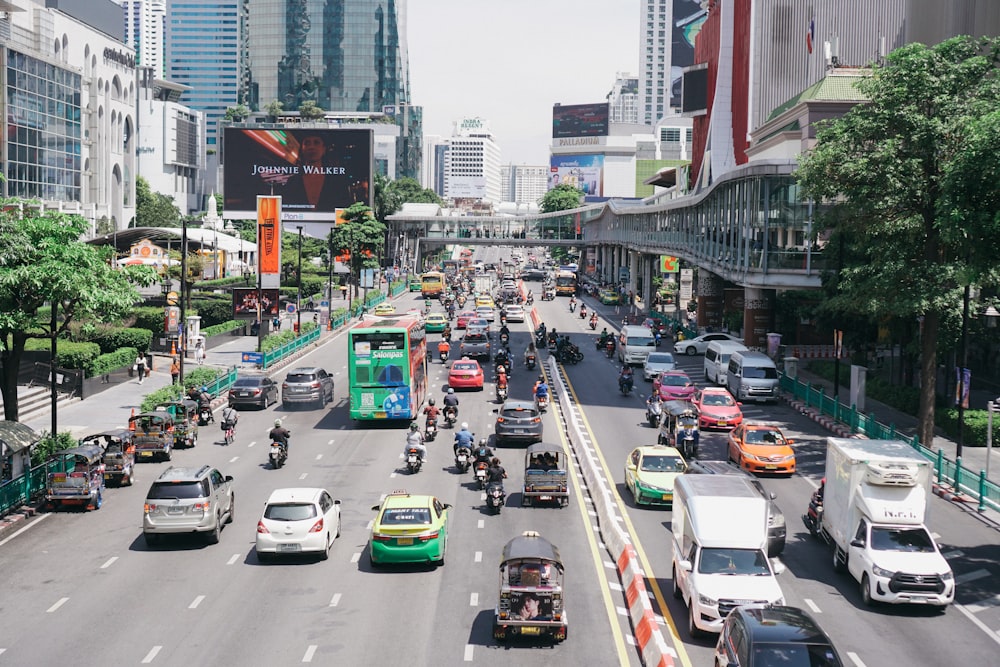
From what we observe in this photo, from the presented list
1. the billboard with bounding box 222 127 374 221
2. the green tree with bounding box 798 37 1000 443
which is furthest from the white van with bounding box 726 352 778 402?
the billboard with bounding box 222 127 374 221

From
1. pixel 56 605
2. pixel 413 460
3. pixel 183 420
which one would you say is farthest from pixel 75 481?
pixel 183 420

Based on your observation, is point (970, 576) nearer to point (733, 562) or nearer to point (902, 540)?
point (902, 540)

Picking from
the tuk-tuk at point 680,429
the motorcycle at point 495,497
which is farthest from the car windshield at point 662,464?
the tuk-tuk at point 680,429

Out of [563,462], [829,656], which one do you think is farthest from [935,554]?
[563,462]

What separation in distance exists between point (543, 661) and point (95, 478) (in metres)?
16.9

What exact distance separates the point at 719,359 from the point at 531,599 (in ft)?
123

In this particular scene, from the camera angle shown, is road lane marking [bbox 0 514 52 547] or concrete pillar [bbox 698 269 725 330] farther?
concrete pillar [bbox 698 269 725 330]

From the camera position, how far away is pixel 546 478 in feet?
96.1

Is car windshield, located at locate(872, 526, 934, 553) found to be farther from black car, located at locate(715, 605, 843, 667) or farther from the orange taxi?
the orange taxi

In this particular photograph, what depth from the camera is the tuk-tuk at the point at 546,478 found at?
29.3m

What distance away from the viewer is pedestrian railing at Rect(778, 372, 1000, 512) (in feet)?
98.8

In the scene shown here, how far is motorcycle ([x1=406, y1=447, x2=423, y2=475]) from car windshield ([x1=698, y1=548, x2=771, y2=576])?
1504 cm

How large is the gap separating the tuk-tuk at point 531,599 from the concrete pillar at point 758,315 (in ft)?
162

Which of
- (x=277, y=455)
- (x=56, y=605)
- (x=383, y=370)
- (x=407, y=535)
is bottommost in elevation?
(x=56, y=605)
